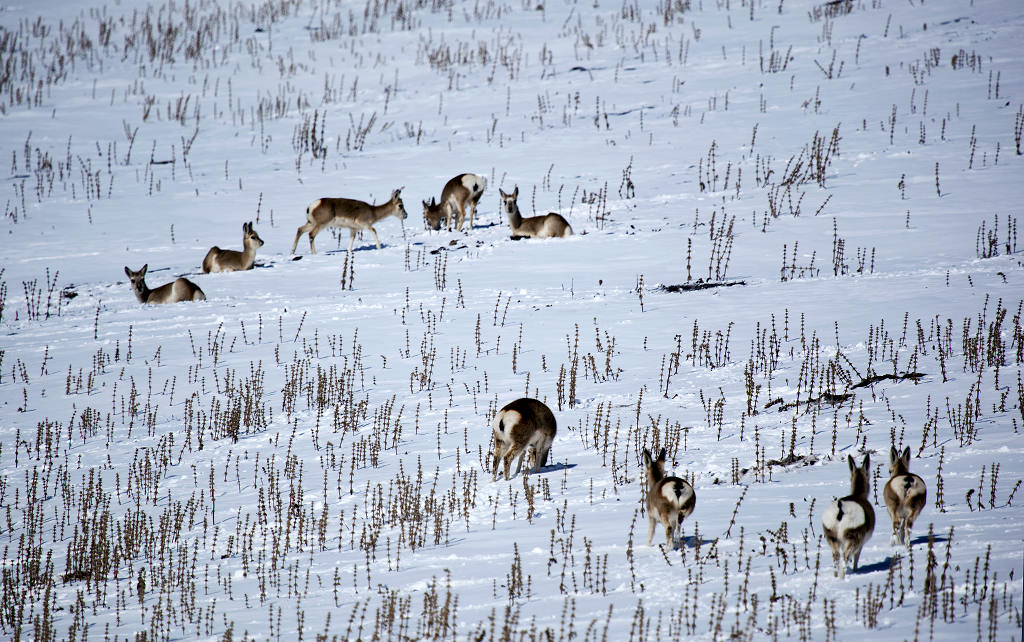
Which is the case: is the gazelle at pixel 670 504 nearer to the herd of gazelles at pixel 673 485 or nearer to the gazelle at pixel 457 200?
the herd of gazelles at pixel 673 485

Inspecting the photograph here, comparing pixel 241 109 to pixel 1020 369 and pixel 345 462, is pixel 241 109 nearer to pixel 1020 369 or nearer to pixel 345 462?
pixel 345 462

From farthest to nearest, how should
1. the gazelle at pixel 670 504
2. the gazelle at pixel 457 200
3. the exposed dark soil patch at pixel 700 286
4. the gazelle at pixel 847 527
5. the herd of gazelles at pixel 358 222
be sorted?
the gazelle at pixel 457 200
the herd of gazelles at pixel 358 222
the exposed dark soil patch at pixel 700 286
the gazelle at pixel 670 504
the gazelle at pixel 847 527

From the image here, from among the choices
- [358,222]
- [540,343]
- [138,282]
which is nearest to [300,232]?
[358,222]

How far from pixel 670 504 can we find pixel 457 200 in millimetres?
13707

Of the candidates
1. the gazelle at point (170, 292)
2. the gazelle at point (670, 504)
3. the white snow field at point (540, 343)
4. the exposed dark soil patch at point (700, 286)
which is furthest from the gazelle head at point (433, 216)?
the gazelle at point (670, 504)

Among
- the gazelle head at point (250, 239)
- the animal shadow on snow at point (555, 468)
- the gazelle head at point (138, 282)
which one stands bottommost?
the animal shadow on snow at point (555, 468)

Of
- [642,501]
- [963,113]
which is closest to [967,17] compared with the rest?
[963,113]

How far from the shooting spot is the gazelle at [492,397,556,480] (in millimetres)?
7789

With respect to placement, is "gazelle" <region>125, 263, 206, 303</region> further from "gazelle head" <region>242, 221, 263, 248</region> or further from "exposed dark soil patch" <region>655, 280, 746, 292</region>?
"exposed dark soil patch" <region>655, 280, 746, 292</region>

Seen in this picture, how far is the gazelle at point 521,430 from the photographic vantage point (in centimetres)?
779

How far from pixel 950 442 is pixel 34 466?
26.5ft

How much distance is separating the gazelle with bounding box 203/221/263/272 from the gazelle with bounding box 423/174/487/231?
3565 mm

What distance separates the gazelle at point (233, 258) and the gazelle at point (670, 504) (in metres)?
12.0

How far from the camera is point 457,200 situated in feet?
62.0
